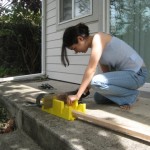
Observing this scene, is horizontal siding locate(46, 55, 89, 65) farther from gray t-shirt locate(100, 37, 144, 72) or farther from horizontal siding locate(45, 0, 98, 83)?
gray t-shirt locate(100, 37, 144, 72)

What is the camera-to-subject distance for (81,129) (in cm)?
279

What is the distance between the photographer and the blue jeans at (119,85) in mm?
3363

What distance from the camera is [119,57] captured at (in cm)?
345

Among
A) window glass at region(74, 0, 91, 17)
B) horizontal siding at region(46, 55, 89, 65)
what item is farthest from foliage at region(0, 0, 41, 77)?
window glass at region(74, 0, 91, 17)

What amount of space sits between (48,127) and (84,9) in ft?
12.7

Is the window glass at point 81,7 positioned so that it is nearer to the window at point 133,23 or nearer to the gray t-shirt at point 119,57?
the window at point 133,23

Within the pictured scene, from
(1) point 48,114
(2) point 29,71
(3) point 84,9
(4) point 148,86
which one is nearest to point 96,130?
(1) point 48,114

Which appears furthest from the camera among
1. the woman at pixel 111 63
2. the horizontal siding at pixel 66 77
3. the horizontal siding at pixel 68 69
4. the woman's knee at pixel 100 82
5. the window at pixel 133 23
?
the horizontal siding at pixel 66 77

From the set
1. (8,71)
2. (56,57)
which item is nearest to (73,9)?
(56,57)

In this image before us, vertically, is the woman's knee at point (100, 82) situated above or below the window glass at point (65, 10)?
below

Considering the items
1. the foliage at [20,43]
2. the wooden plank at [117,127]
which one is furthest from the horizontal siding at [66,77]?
the wooden plank at [117,127]

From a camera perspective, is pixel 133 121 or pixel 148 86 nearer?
pixel 133 121

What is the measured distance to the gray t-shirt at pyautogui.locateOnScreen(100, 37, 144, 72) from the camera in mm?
3404

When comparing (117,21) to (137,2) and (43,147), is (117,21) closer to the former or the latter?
(137,2)
